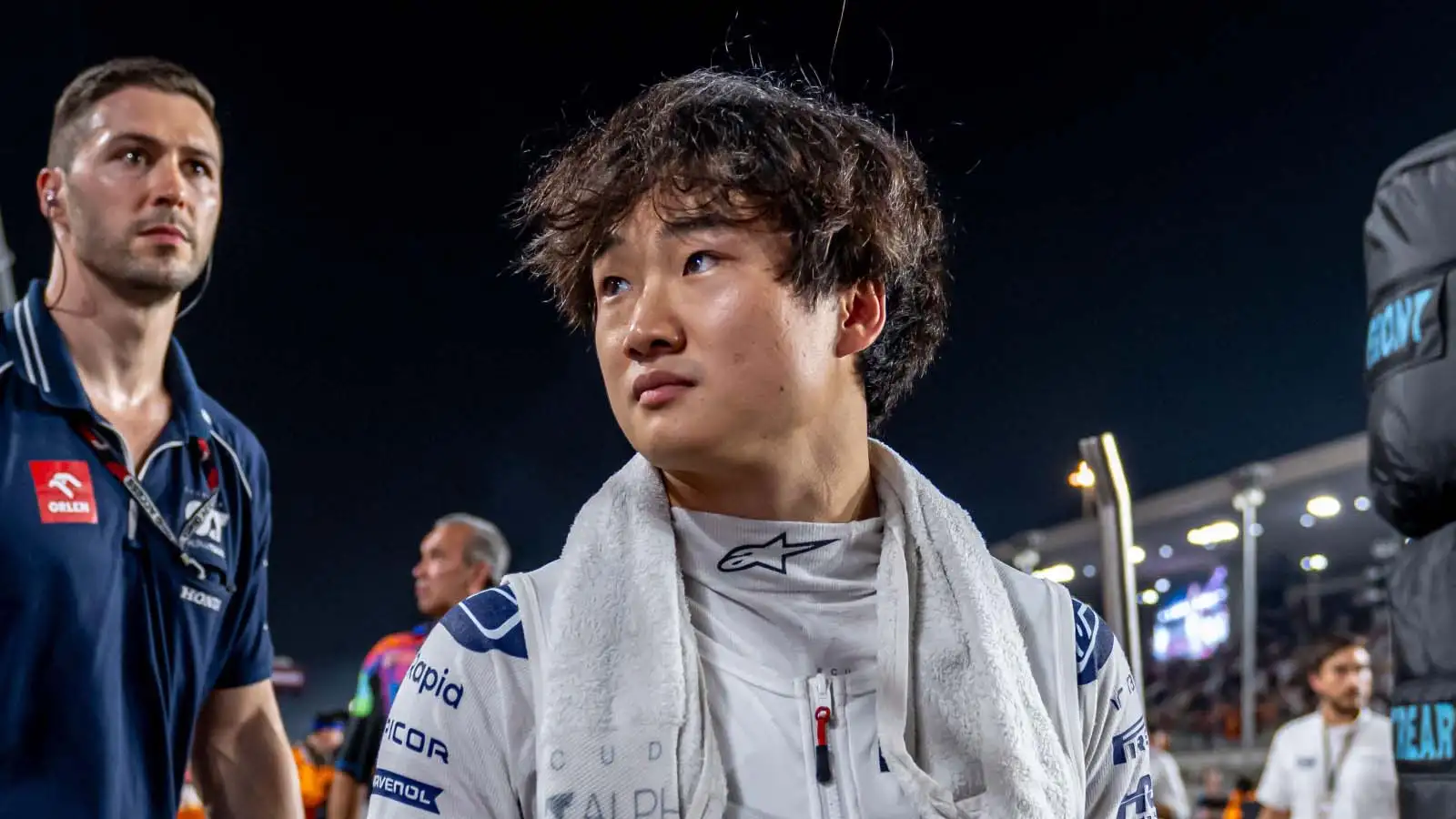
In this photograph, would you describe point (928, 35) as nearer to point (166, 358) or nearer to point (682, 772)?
point (166, 358)

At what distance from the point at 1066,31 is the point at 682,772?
496 inches

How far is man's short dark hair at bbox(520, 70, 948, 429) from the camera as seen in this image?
1.61 m

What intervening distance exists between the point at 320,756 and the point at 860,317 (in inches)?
466

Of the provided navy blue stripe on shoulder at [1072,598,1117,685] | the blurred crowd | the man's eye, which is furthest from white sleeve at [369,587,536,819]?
the blurred crowd

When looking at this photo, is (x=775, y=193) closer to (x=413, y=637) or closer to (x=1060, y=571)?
(x=413, y=637)

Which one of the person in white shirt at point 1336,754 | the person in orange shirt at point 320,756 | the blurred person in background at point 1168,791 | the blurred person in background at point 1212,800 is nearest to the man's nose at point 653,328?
the person in white shirt at point 1336,754

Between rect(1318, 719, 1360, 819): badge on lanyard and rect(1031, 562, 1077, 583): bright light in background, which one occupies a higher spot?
rect(1031, 562, 1077, 583): bright light in background

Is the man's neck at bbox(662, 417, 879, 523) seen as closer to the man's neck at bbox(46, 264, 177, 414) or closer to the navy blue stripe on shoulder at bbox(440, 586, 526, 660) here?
the navy blue stripe on shoulder at bbox(440, 586, 526, 660)

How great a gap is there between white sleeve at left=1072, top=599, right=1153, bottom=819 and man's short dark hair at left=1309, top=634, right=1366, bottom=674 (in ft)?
17.3

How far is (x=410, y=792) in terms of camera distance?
1400 millimetres

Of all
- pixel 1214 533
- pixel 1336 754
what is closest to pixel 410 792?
pixel 1336 754

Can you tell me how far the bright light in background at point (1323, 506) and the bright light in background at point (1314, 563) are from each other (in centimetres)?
413

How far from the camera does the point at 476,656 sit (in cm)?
148

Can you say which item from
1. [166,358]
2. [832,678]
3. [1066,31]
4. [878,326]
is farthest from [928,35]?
[1066,31]
